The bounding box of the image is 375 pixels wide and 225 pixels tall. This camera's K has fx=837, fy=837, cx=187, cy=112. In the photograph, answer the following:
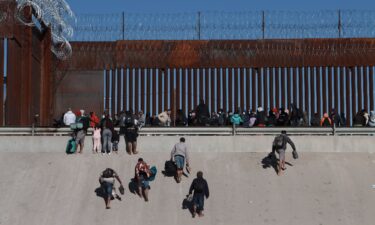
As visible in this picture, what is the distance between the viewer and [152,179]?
21.0 meters

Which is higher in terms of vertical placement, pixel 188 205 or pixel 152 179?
pixel 152 179

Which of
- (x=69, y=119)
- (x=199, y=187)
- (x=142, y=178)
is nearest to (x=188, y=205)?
(x=199, y=187)

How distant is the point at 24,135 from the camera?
24.9 m

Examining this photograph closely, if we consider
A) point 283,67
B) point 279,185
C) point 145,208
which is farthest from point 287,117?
point 145,208

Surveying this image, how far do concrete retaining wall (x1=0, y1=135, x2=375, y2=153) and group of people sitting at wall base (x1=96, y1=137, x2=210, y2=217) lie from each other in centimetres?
214

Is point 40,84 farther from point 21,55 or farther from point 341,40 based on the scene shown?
point 341,40

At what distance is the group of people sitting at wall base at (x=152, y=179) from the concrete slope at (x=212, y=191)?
207mm

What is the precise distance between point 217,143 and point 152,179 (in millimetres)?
3555

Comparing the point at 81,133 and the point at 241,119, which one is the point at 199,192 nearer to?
the point at 81,133

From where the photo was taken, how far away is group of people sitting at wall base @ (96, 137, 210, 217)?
1922cm

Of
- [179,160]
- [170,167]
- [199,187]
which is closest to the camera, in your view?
[199,187]

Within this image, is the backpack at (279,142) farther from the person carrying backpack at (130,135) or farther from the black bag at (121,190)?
the black bag at (121,190)

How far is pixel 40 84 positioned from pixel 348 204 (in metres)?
12.2

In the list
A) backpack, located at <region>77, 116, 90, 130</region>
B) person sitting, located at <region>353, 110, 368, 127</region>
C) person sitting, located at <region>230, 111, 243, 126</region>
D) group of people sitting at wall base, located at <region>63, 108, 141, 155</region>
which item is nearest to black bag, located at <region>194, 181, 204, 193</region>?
group of people sitting at wall base, located at <region>63, 108, 141, 155</region>
